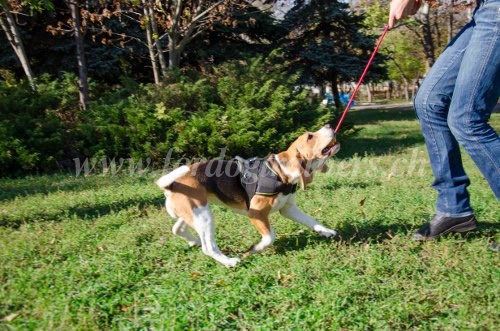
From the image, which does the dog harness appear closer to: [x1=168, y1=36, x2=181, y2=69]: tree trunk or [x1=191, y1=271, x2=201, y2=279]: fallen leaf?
[x1=191, y1=271, x2=201, y2=279]: fallen leaf

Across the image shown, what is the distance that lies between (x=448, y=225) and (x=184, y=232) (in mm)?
2317

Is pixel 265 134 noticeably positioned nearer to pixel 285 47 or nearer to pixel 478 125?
pixel 478 125

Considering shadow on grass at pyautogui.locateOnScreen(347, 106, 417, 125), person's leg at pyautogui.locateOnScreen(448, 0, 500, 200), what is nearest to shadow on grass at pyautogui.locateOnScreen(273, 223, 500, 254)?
person's leg at pyautogui.locateOnScreen(448, 0, 500, 200)

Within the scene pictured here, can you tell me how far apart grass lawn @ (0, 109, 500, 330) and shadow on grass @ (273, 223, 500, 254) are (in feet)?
0.06

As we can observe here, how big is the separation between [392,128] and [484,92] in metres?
13.4

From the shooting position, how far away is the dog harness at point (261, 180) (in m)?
3.71

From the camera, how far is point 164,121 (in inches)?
342

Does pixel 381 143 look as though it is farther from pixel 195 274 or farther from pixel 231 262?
pixel 195 274

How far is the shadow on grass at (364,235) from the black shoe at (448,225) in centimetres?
15

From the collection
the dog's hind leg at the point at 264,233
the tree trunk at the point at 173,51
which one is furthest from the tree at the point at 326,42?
the dog's hind leg at the point at 264,233

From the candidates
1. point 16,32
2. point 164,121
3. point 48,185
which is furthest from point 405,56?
point 48,185

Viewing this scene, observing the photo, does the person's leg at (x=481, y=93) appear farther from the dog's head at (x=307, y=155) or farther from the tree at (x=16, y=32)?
the tree at (x=16, y=32)

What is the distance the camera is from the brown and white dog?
3615 millimetres

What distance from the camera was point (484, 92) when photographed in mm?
3000
